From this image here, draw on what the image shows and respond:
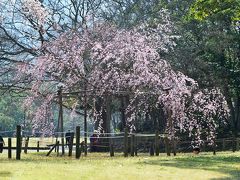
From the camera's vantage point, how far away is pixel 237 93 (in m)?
34.1

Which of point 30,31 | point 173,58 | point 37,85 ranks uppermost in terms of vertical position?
point 30,31

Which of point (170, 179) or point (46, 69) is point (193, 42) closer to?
point (46, 69)

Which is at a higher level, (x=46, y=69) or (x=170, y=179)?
(x=46, y=69)

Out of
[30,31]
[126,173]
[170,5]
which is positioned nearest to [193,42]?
[170,5]

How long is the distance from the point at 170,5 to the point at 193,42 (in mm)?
3133

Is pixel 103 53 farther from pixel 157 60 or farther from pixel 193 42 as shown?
pixel 193 42

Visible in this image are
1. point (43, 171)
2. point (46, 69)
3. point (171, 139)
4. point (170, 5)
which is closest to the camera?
point (43, 171)

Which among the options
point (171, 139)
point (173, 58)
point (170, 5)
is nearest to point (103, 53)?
point (171, 139)

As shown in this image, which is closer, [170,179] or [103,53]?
[170,179]

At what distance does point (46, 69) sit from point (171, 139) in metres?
7.51

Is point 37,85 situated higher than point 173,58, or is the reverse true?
point 173,58

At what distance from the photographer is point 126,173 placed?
1302cm

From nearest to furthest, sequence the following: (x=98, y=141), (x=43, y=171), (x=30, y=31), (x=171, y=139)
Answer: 1. (x=43, y=171)
2. (x=171, y=139)
3. (x=98, y=141)
4. (x=30, y=31)

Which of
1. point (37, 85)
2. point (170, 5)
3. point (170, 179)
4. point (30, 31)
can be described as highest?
point (170, 5)
